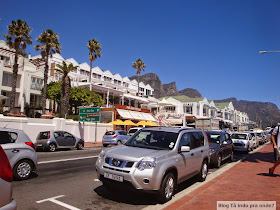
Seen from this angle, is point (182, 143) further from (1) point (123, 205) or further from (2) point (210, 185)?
(1) point (123, 205)

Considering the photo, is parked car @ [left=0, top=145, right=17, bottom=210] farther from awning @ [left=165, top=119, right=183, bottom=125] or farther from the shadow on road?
awning @ [left=165, top=119, right=183, bottom=125]

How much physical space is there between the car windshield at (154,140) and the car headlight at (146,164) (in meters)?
0.87

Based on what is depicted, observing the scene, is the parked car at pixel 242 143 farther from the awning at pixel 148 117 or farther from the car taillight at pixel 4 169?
the awning at pixel 148 117

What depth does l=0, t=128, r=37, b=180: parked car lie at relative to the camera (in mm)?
6590

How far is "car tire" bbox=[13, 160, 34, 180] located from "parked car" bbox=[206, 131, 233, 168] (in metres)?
7.38

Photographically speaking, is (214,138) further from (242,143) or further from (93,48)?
(93,48)

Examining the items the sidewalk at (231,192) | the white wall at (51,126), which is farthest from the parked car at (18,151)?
the white wall at (51,126)

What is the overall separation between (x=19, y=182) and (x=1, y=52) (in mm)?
37244

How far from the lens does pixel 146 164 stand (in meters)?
4.99

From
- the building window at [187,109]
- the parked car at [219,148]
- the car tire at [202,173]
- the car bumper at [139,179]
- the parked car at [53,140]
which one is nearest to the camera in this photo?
the car bumper at [139,179]

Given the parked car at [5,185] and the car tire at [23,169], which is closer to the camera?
the parked car at [5,185]

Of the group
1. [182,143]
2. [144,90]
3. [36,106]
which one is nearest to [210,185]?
[182,143]

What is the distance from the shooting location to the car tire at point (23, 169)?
6.80 m

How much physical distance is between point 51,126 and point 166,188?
61.9 feet
